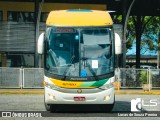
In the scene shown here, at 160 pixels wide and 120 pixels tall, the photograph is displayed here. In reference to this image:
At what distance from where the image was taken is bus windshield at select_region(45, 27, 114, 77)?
16.8m

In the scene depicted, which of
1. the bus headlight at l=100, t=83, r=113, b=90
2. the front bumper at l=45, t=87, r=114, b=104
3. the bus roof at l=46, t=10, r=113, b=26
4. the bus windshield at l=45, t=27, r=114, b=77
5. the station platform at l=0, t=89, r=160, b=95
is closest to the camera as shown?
the front bumper at l=45, t=87, r=114, b=104

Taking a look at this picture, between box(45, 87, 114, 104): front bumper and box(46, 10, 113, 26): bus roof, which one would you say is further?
box(46, 10, 113, 26): bus roof

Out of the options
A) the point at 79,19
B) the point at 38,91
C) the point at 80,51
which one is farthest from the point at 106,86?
the point at 38,91

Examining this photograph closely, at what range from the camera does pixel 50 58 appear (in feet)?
55.8

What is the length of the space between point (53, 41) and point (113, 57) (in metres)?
2.13

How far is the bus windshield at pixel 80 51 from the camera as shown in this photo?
16766 mm

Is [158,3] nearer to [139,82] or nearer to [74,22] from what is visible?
[139,82]

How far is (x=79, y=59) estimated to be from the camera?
1684 centimetres

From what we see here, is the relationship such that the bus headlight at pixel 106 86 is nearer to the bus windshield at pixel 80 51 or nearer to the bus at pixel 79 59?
the bus at pixel 79 59

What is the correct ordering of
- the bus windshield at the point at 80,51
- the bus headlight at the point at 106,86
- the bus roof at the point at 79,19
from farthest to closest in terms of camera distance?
the bus roof at the point at 79,19
the bus windshield at the point at 80,51
the bus headlight at the point at 106,86

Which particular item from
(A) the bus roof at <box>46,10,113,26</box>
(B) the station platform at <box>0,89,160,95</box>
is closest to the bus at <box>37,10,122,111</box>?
(A) the bus roof at <box>46,10,113,26</box>

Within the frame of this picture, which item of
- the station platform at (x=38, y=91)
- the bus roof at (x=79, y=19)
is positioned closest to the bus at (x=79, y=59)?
the bus roof at (x=79, y=19)

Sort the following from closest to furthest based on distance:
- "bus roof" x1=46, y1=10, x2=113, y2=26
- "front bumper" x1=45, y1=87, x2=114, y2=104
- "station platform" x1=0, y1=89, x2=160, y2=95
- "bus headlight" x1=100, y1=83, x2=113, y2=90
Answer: "front bumper" x1=45, y1=87, x2=114, y2=104 < "bus headlight" x1=100, y1=83, x2=113, y2=90 < "bus roof" x1=46, y1=10, x2=113, y2=26 < "station platform" x1=0, y1=89, x2=160, y2=95

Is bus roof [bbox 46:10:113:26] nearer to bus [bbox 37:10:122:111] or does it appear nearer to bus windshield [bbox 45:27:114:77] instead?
bus [bbox 37:10:122:111]
